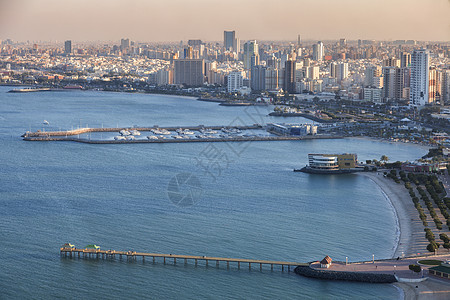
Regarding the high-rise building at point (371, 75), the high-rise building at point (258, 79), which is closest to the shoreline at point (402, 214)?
the high-rise building at point (371, 75)

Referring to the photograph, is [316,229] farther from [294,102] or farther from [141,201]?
[294,102]

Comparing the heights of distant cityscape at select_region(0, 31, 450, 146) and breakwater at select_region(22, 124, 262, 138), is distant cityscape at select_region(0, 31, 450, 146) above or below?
above

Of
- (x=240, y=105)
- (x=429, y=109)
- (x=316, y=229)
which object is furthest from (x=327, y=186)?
(x=240, y=105)

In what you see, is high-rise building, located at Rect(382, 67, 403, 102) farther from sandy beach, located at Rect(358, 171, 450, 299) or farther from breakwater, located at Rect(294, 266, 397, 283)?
breakwater, located at Rect(294, 266, 397, 283)

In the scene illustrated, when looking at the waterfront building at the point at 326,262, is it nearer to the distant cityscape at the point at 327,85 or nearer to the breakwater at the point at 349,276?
the breakwater at the point at 349,276

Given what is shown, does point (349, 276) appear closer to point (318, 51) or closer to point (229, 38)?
point (318, 51)

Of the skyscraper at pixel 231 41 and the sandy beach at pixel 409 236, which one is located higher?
the skyscraper at pixel 231 41

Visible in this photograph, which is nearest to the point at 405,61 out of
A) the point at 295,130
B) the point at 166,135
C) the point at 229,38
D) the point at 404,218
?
the point at 295,130

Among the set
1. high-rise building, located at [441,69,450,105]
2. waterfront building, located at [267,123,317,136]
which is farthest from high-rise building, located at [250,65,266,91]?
waterfront building, located at [267,123,317,136]
